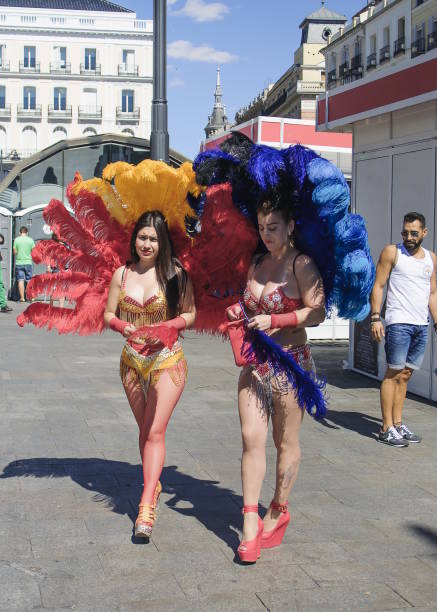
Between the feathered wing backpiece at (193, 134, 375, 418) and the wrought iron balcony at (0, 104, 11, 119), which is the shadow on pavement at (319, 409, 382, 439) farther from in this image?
the wrought iron balcony at (0, 104, 11, 119)

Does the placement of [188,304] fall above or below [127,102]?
below

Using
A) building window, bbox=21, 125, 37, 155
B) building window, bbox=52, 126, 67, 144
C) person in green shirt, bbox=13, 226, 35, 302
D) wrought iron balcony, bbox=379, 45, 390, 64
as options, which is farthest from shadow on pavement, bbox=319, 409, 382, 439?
building window, bbox=21, 125, 37, 155

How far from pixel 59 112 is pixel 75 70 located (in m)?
4.42

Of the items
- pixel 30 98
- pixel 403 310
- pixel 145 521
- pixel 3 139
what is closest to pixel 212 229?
pixel 145 521

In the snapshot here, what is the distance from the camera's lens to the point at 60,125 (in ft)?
260

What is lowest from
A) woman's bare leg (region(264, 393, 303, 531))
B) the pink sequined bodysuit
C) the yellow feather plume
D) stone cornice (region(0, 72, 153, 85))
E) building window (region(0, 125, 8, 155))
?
woman's bare leg (region(264, 393, 303, 531))

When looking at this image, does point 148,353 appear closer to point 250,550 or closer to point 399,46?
point 250,550

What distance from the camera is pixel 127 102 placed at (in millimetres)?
80562

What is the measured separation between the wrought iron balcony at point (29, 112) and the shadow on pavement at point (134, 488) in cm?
7675

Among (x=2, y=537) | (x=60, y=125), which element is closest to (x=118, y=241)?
(x=2, y=537)

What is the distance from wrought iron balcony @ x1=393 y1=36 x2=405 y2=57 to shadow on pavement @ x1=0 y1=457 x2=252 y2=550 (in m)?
56.1

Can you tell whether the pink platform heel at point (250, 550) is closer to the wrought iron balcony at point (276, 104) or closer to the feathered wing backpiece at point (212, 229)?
the feathered wing backpiece at point (212, 229)

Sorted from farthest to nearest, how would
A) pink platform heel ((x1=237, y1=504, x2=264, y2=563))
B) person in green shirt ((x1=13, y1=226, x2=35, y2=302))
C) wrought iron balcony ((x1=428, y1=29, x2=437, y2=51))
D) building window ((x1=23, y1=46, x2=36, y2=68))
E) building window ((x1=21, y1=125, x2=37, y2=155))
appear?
1. building window ((x1=23, y1=46, x2=36, y2=68))
2. building window ((x1=21, y1=125, x2=37, y2=155))
3. wrought iron balcony ((x1=428, y1=29, x2=437, y2=51))
4. person in green shirt ((x1=13, y1=226, x2=35, y2=302))
5. pink platform heel ((x1=237, y1=504, x2=264, y2=563))

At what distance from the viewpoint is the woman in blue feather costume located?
4.08 meters
